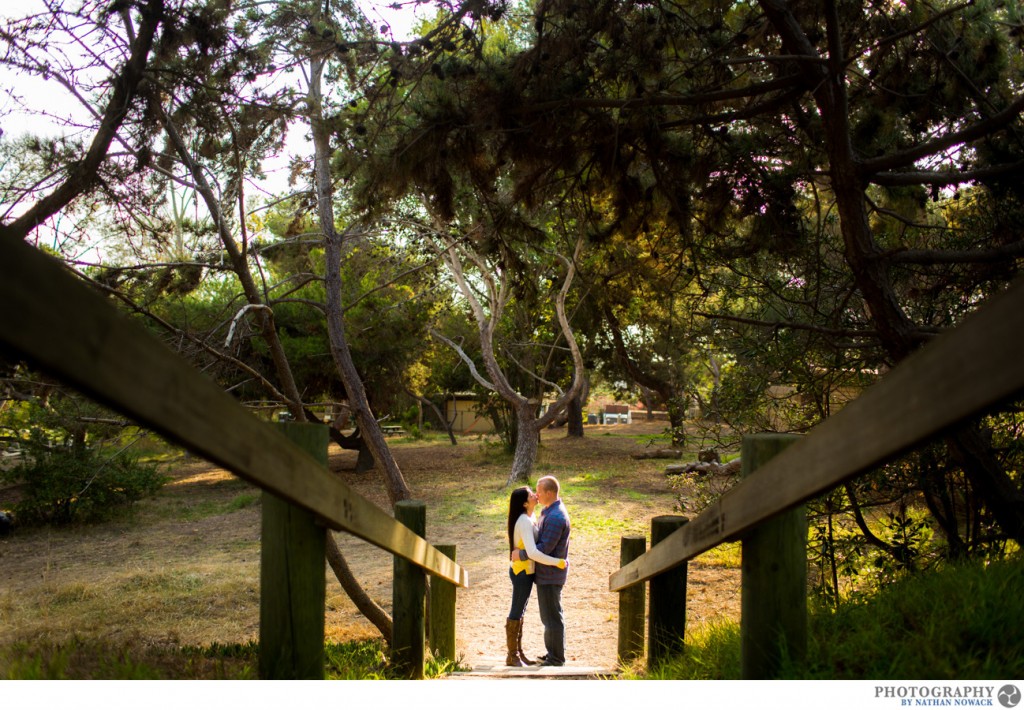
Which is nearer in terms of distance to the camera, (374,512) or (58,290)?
(58,290)

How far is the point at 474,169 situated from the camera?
5102 millimetres

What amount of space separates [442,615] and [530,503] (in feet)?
3.96

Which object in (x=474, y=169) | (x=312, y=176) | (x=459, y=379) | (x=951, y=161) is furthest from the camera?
(x=459, y=379)

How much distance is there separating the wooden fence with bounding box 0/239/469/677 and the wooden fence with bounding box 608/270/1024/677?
120 cm

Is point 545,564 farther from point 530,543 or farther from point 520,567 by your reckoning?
point 520,567

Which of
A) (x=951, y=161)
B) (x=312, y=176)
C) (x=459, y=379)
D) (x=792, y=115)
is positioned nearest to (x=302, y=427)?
(x=792, y=115)

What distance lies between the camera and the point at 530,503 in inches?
245

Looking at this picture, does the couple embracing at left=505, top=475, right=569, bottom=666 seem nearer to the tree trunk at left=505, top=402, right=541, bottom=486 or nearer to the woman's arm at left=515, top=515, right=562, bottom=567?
the woman's arm at left=515, top=515, right=562, bottom=567

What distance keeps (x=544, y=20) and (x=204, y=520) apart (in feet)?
43.7

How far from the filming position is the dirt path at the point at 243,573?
25.2 ft

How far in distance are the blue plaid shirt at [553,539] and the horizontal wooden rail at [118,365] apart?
14.2 ft

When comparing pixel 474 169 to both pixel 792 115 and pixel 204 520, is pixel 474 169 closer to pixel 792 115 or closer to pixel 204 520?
pixel 792 115

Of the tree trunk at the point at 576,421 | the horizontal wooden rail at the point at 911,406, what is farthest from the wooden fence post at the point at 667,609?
the tree trunk at the point at 576,421

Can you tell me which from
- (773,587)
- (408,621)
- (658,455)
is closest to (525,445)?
(658,455)
